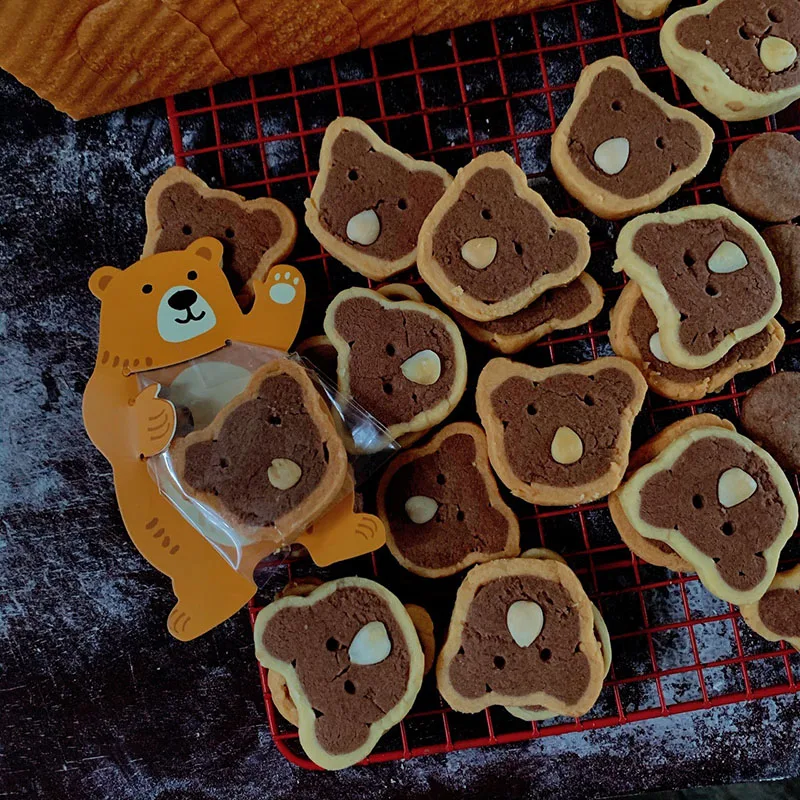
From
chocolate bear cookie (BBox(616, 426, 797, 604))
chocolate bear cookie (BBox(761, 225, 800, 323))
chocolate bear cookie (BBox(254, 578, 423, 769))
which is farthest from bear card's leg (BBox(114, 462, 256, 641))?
chocolate bear cookie (BBox(761, 225, 800, 323))

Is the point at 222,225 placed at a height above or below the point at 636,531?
above

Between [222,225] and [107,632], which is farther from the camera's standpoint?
[107,632]

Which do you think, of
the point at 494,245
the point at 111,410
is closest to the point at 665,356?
the point at 494,245

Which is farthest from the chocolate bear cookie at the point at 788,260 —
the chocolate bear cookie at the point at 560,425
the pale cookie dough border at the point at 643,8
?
the pale cookie dough border at the point at 643,8

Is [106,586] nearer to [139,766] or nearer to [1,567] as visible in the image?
[1,567]

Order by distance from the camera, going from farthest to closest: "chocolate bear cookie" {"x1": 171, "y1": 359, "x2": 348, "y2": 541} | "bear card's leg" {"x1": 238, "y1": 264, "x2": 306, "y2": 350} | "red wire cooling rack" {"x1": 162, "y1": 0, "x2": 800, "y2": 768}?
1. "red wire cooling rack" {"x1": 162, "y1": 0, "x2": 800, "y2": 768}
2. "bear card's leg" {"x1": 238, "y1": 264, "x2": 306, "y2": 350}
3. "chocolate bear cookie" {"x1": 171, "y1": 359, "x2": 348, "y2": 541}

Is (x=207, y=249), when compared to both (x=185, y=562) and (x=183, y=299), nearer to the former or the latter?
(x=183, y=299)

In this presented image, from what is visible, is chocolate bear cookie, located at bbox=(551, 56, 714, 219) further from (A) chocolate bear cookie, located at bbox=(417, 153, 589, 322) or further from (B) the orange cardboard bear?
(B) the orange cardboard bear

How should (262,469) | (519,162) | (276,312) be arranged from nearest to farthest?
(262,469) → (276,312) → (519,162)
